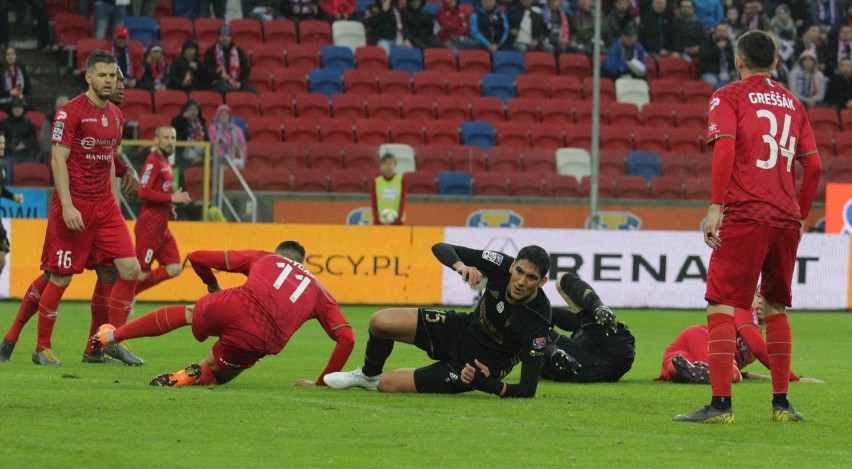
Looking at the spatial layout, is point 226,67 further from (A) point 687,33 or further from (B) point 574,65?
(A) point 687,33

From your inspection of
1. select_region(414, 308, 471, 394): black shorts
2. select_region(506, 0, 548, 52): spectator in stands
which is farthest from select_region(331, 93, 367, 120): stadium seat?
select_region(414, 308, 471, 394): black shorts

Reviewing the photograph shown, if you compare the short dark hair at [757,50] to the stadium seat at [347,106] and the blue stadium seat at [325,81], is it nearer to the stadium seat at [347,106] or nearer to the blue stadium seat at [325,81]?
the stadium seat at [347,106]

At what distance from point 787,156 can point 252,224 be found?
37.8ft

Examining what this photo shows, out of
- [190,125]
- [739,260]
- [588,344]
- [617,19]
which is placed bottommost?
[588,344]

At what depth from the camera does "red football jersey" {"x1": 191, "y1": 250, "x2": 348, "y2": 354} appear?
8336 millimetres

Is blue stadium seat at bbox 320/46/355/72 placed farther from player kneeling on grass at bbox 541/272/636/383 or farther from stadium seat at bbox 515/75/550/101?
player kneeling on grass at bbox 541/272/636/383

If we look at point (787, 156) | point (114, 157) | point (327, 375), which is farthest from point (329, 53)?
point (787, 156)

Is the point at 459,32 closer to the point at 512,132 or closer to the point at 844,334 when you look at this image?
the point at 512,132

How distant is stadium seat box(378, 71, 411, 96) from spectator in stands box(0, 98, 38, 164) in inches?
239

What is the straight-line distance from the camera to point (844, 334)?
15.4m

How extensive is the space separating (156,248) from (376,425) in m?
7.16

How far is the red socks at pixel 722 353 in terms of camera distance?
23.7ft

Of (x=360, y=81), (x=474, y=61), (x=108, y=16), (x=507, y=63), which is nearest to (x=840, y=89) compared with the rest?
(x=507, y=63)

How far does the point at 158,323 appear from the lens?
28.3ft
